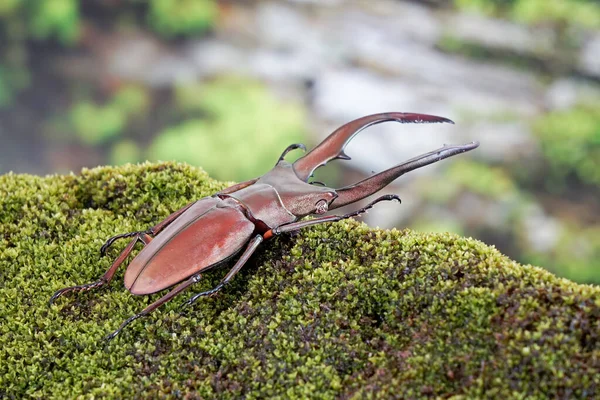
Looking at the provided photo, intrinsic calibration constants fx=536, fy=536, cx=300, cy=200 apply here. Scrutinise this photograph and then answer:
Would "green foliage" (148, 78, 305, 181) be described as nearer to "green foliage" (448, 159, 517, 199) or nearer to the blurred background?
the blurred background

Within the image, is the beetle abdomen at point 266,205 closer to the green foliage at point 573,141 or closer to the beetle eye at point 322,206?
the beetle eye at point 322,206

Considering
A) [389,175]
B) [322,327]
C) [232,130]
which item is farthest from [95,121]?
[322,327]

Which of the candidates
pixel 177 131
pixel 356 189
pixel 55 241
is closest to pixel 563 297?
pixel 356 189

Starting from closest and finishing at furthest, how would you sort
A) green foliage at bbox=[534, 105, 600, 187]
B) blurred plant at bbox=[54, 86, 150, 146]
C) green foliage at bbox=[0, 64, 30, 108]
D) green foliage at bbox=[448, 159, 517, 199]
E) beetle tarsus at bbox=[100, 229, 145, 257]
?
beetle tarsus at bbox=[100, 229, 145, 257] < green foliage at bbox=[534, 105, 600, 187] < green foliage at bbox=[448, 159, 517, 199] < green foliage at bbox=[0, 64, 30, 108] < blurred plant at bbox=[54, 86, 150, 146]

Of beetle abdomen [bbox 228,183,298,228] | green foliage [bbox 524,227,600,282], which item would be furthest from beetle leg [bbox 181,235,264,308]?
green foliage [bbox 524,227,600,282]

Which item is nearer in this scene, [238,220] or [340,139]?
[238,220]

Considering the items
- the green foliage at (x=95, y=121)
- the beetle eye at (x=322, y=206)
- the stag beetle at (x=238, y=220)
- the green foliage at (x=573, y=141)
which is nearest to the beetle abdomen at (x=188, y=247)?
the stag beetle at (x=238, y=220)

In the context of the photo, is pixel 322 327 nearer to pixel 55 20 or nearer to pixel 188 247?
pixel 188 247

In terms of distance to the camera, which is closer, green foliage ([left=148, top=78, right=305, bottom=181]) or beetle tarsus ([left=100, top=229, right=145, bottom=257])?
beetle tarsus ([left=100, top=229, right=145, bottom=257])
